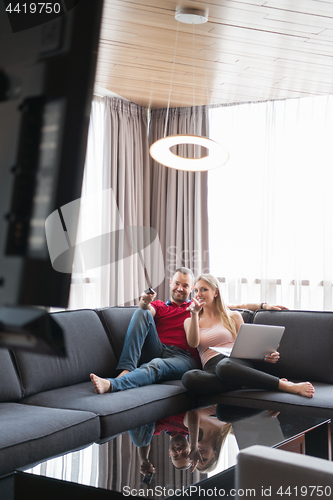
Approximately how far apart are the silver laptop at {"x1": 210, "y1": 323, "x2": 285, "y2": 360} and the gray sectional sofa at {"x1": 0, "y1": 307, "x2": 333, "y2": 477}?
0.66 ft

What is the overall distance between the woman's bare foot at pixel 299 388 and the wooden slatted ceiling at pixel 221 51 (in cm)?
189

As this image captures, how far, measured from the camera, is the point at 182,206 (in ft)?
16.3

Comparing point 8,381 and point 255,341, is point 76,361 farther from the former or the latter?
point 255,341

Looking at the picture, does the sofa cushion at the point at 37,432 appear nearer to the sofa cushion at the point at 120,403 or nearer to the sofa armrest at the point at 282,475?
the sofa cushion at the point at 120,403

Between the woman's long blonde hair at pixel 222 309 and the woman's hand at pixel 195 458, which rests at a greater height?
the woman's long blonde hair at pixel 222 309

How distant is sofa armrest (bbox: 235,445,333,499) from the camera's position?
2.57 feet

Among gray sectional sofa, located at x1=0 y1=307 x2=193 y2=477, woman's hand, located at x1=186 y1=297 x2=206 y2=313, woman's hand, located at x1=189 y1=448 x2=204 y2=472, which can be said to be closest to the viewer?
woman's hand, located at x1=189 y1=448 x2=204 y2=472

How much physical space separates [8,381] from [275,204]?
9.96 feet

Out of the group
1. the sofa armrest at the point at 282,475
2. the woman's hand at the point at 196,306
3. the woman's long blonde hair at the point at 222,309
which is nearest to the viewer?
the sofa armrest at the point at 282,475

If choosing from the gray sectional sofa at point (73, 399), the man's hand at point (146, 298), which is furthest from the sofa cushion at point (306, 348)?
the man's hand at point (146, 298)

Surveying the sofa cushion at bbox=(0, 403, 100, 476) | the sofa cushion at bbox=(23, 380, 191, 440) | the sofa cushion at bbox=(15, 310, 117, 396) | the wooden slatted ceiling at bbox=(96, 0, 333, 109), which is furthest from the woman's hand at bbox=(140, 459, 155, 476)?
the wooden slatted ceiling at bbox=(96, 0, 333, 109)

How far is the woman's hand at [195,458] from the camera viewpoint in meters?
1.63

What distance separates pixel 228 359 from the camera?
112 inches

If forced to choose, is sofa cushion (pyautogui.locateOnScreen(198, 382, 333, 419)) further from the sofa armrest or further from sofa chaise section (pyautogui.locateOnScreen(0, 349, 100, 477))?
the sofa armrest
